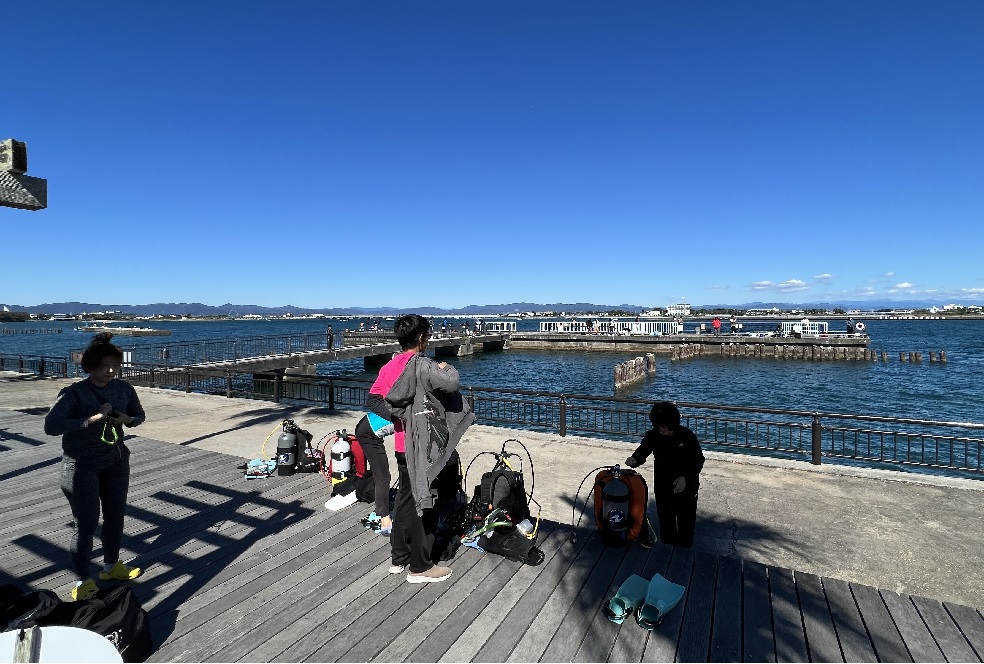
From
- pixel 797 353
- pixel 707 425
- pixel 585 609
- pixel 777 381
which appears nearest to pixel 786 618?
pixel 585 609

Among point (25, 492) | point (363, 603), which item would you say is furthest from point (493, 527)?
point (25, 492)

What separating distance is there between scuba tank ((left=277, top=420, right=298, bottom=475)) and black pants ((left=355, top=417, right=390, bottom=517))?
2.39 meters

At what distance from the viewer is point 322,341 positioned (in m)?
41.9

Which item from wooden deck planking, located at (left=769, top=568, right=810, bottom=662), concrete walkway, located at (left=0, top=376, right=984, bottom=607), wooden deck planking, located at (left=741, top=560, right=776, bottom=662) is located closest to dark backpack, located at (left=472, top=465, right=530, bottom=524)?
concrete walkway, located at (left=0, top=376, right=984, bottom=607)

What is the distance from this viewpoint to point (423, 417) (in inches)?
149

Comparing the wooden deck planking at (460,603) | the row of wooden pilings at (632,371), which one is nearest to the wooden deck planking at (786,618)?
the wooden deck planking at (460,603)

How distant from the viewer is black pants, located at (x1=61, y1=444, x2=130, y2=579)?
3.80 m

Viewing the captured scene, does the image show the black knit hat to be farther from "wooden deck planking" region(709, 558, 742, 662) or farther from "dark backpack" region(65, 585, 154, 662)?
"dark backpack" region(65, 585, 154, 662)

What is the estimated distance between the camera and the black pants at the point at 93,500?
12.5 ft

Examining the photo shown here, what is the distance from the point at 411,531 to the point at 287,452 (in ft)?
12.0

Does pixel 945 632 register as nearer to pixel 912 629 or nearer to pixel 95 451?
pixel 912 629

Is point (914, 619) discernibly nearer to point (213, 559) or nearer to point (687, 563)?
point (687, 563)

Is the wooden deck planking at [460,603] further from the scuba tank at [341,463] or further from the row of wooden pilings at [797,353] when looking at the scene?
the row of wooden pilings at [797,353]

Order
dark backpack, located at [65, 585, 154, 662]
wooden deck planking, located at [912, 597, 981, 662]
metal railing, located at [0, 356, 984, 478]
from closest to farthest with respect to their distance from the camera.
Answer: dark backpack, located at [65, 585, 154, 662] → wooden deck planking, located at [912, 597, 981, 662] → metal railing, located at [0, 356, 984, 478]
